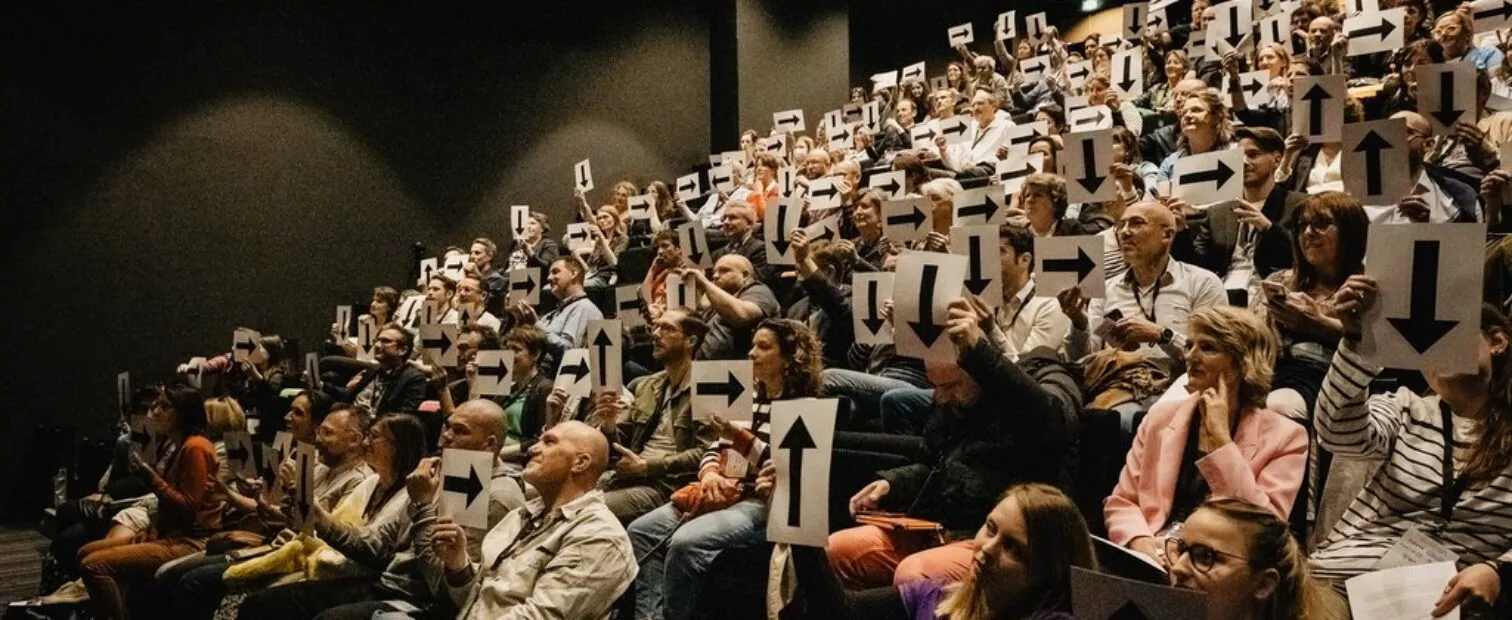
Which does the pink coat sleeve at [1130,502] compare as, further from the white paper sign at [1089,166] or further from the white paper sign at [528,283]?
the white paper sign at [528,283]

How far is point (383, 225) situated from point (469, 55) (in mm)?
1572

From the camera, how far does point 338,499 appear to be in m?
4.22

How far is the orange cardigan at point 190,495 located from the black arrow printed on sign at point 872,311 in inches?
110

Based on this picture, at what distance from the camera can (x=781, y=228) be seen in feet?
16.4

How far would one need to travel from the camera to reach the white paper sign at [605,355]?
4.05 metres

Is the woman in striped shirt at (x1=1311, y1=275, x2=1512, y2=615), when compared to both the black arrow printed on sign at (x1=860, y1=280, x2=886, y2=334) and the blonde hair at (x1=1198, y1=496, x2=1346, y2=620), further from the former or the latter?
the black arrow printed on sign at (x1=860, y1=280, x2=886, y2=334)

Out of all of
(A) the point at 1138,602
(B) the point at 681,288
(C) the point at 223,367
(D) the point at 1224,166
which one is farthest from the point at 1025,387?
(C) the point at 223,367

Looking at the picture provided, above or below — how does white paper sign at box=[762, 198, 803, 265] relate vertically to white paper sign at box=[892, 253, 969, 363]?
above

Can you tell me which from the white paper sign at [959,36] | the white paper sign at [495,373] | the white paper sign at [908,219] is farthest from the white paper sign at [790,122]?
the white paper sign at [495,373]

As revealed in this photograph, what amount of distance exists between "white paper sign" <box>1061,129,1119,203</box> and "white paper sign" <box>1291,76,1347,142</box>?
599mm

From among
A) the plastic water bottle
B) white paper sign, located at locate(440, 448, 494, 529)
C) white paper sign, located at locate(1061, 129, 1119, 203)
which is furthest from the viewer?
the plastic water bottle

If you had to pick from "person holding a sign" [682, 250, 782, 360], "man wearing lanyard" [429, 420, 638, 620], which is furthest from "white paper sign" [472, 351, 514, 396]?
"man wearing lanyard" [429, 420, 638, 620]

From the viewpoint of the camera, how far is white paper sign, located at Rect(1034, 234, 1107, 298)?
3.41 meters

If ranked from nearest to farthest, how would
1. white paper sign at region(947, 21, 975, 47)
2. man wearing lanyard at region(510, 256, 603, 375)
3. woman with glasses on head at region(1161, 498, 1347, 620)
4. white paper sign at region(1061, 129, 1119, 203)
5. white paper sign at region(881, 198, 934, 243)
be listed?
woman with glasses on head at region(1161, 498, 1347, 620) → white paper sign at region(1061, 129, 1119, 203) → white paper sign at region(881, 198, 934, 243) → man wearing lanyard at region(510, 256, 603, 375) → white paper sign at region(947, 21, 975, 47)
